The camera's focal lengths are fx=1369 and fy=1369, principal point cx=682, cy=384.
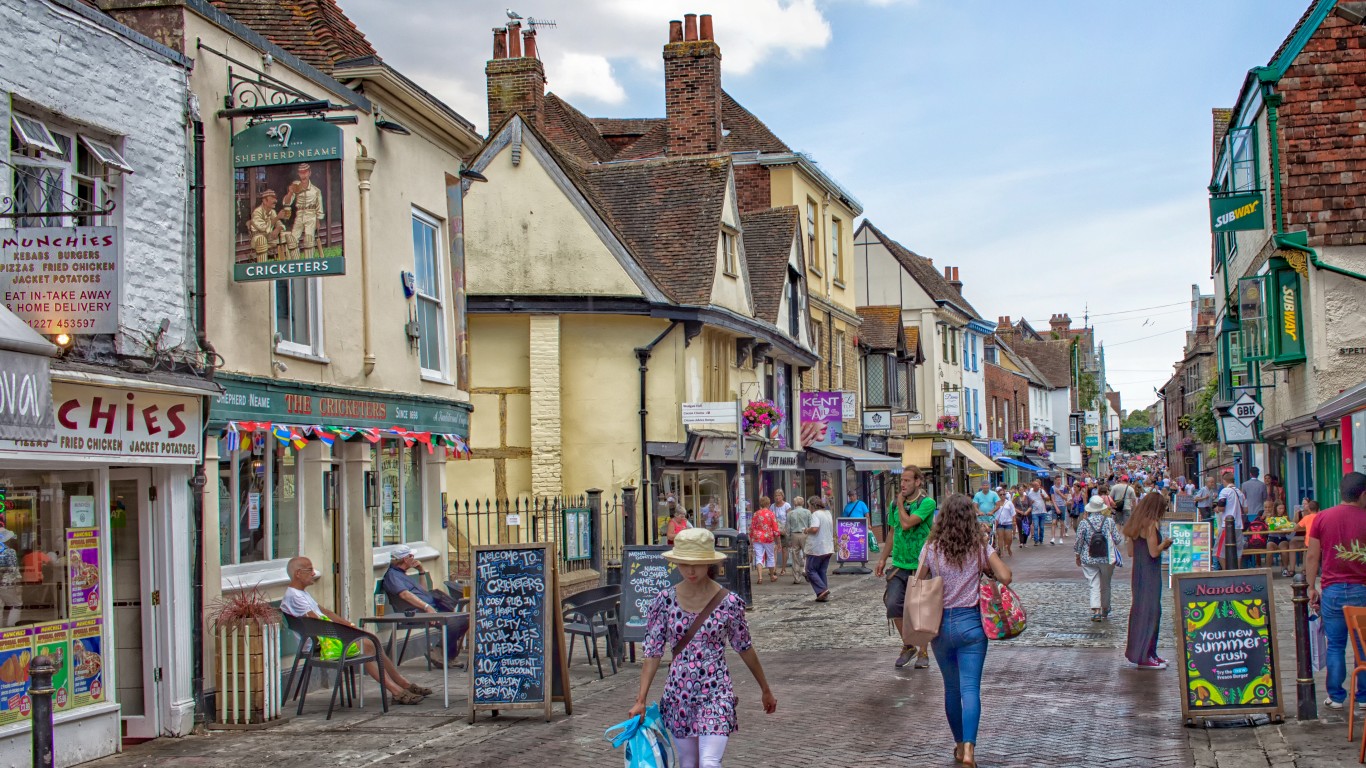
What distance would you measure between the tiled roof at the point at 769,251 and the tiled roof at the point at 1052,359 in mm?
54699

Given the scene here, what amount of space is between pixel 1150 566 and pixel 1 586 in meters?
9.01

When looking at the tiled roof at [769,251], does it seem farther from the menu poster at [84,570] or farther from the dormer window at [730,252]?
the menu poster at [84,570]

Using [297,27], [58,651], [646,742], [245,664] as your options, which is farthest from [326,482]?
[646,742]

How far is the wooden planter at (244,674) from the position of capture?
10797mm

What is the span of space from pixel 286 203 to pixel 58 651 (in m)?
4.09

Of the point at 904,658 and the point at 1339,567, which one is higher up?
the point at 1339,567

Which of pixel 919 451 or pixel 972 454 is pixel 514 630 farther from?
pixel 972 454

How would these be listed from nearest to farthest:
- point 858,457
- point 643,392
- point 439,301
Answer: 1. point 439,301
2. point 643,392
3. point 858,457

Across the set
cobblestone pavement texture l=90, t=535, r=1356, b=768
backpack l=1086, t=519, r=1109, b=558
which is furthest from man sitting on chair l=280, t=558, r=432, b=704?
backpack l=1086, t=519, r=1109, b=558

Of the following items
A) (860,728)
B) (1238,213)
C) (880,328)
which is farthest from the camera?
(880,328)

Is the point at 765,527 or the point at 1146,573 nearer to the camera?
the point at 1146,573

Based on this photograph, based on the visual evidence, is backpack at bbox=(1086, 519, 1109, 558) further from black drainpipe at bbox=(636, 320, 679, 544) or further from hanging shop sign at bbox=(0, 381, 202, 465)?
hanging shop sign at bbox=(0, 381, 202, 465)

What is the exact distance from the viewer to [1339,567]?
31.0 feet

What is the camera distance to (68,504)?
978 centimetres
